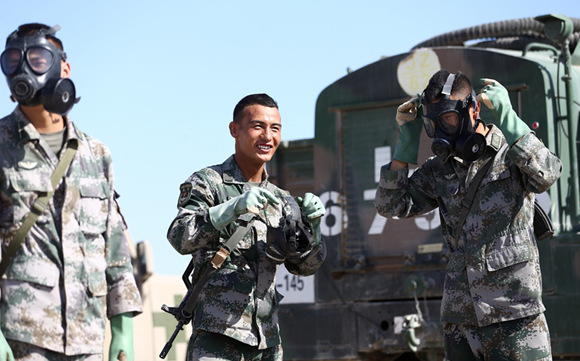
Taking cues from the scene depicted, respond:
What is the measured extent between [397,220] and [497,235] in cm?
363

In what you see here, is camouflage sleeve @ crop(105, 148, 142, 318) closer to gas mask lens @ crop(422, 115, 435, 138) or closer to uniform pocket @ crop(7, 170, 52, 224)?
uniform pocket @ crop(7, 170, 52, 224)

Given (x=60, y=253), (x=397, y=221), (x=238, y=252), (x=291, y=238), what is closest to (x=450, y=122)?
(x=291, y=238)

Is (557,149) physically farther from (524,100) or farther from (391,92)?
(391,92)

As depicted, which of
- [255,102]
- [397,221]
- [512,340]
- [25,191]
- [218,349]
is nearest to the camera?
[25,191]

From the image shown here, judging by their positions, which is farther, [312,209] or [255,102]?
[255,102]

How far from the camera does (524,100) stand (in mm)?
8148

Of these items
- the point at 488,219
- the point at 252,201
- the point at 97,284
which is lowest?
the point at 97,284

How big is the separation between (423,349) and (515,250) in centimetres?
338

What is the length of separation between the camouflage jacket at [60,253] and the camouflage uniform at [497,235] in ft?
5.38

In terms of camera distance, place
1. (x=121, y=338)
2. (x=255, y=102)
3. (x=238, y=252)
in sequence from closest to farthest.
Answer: (x=121, y=338), (x=238, y=252), (x=255, y=102)

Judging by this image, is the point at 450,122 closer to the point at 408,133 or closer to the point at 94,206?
the point at 408,133

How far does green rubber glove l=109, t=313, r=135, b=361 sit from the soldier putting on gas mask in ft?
2.70

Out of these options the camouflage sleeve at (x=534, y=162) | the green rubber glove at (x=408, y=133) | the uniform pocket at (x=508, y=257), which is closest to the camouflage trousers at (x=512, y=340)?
the uniform pocket at (x=508, y=257)

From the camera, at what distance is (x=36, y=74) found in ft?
13.0
